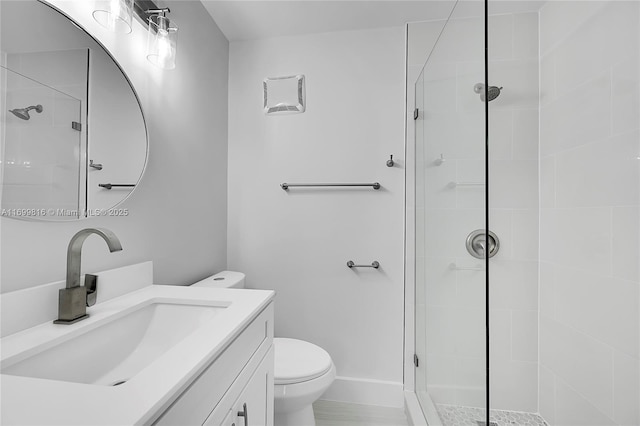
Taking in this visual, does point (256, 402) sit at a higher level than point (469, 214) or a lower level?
lower

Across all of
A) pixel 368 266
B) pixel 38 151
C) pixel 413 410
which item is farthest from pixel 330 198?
pixel 38 151

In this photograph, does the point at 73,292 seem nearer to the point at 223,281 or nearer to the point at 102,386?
the point at 102,386

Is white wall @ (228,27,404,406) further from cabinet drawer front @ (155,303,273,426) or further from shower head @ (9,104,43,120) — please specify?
shower head @ (9,104,43,120)

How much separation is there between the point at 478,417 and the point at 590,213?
39.5 inches

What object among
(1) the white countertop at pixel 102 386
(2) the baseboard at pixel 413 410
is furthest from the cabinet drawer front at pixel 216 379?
(2) the baseboard at pixel 413 410

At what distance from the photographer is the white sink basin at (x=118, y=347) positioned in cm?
69

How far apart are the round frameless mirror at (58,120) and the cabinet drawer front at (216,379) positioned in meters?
0.61

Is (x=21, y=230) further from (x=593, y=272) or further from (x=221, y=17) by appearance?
(x=593, y=272)

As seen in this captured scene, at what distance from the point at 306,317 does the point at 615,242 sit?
150 cm

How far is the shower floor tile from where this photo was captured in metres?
0.99

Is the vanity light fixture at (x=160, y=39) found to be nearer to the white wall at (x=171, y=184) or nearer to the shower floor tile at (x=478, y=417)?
the white wall at (x=171, y=184)

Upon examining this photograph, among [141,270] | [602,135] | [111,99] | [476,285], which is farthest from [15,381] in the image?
[602,135]

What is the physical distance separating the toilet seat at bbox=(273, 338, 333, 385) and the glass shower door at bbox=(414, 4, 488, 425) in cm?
51

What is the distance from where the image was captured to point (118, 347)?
868 mm
